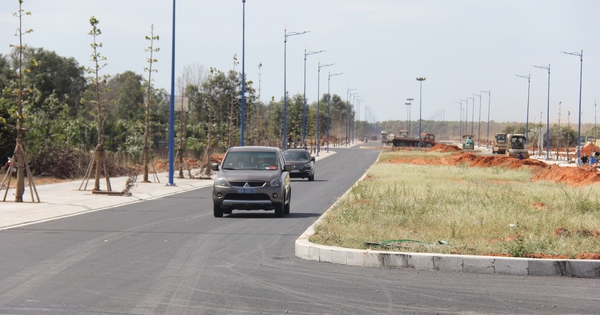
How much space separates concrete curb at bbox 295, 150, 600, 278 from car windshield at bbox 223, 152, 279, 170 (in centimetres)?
968

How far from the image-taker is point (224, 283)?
35.4 ft

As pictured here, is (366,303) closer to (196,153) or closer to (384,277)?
(384,277)

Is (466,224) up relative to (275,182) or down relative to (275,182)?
down

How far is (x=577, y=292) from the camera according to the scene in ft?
34.4

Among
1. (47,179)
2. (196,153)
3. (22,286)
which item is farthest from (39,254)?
(196,153)

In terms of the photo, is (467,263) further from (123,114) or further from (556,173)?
(123,114)

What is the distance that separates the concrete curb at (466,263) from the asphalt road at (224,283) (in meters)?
0.29

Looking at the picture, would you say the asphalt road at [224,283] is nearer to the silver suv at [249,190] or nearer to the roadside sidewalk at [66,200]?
the roadside sidewalk at [66,200]

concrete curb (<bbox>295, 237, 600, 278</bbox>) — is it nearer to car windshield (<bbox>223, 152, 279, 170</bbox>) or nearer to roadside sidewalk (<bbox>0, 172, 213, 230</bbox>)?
roadside sidewalk (<bbox>0, 172, 213, 230</bbox>)

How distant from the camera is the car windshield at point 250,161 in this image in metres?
22.7

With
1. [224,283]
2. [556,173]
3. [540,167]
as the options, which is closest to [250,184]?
[224,283]

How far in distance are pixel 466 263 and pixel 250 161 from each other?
11377 mm

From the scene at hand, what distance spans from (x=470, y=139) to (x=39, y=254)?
120 m

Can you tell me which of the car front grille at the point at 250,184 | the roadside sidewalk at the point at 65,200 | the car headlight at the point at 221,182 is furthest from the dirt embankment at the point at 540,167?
the car headlight at the point at 221,182
